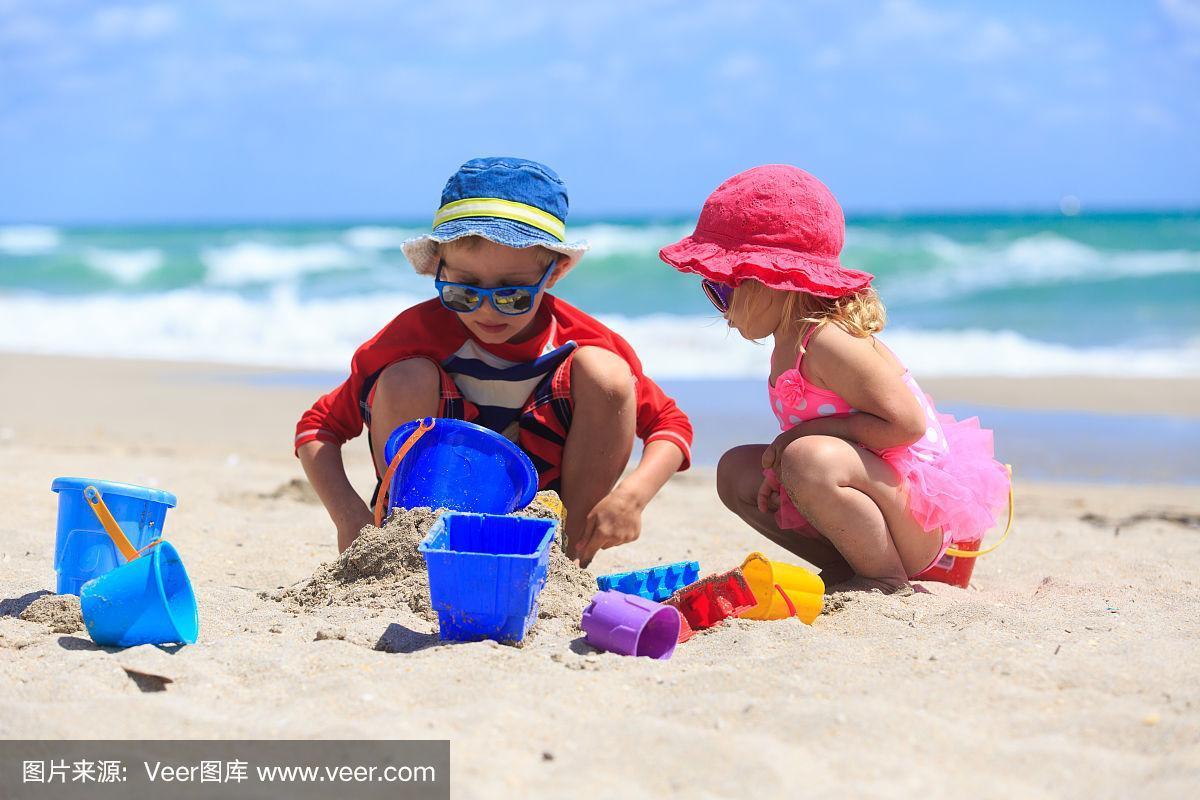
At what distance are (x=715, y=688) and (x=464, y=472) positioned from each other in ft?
3.07

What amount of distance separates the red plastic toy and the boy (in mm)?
386

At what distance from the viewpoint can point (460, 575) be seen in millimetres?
2439

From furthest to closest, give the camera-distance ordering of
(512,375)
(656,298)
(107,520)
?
(656,298)
(512,375)
(107,520)

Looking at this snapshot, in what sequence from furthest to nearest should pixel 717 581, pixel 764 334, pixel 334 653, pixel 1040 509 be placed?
pixel 1040 509 < pixel 764 334 < pixel 717 581 < pixel 334 653

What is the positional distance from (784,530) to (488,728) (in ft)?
4.92

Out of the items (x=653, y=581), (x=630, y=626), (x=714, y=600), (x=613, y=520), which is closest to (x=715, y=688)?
(x=630, y=626)

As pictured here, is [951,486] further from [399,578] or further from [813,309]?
[399,578]

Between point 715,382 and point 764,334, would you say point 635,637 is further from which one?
point 715,382

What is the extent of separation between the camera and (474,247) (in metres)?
3.14

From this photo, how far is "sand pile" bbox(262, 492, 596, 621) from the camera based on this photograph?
9.18 ft

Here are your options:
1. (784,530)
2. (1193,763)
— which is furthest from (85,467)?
(1193,763)

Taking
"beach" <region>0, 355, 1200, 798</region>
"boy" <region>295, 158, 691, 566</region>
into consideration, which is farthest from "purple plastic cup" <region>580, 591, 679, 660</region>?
"boy" <region>295, 158, 691, 566</region>

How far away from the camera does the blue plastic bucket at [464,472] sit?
9.44 ft

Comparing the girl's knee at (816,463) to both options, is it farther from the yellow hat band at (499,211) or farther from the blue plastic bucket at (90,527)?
the blue plastic bucket at (90,527)
